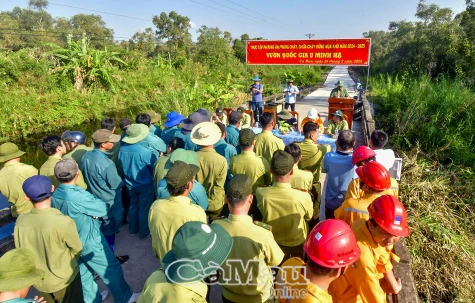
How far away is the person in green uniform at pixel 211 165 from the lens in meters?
3.30

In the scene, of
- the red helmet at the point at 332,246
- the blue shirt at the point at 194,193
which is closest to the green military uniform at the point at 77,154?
the blue shirt at the point at 194,193

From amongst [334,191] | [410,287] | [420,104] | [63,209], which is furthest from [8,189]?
[420,104]

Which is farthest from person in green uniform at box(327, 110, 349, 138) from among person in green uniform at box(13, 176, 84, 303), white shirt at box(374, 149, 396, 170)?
person in green uniform at box(13, 176, 84, 303)

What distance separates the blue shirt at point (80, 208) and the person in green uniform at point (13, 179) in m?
0.76

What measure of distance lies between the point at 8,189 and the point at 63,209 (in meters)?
0.97

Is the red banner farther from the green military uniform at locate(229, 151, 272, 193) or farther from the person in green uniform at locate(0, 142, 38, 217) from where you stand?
the person in green uniform at locate(0, 142, 38, 217)

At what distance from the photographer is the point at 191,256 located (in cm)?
144

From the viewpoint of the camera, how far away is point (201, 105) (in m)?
11.8

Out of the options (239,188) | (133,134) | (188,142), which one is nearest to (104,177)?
(133,134)

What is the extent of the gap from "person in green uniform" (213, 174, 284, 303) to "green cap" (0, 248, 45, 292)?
1.06m

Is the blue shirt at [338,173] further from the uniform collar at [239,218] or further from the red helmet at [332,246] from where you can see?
the red helmet at [332,246]

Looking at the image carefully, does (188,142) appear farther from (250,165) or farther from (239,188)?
(239,188)

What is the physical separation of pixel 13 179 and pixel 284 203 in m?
2.67

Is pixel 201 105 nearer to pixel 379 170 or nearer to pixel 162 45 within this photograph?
pixel 379 170
